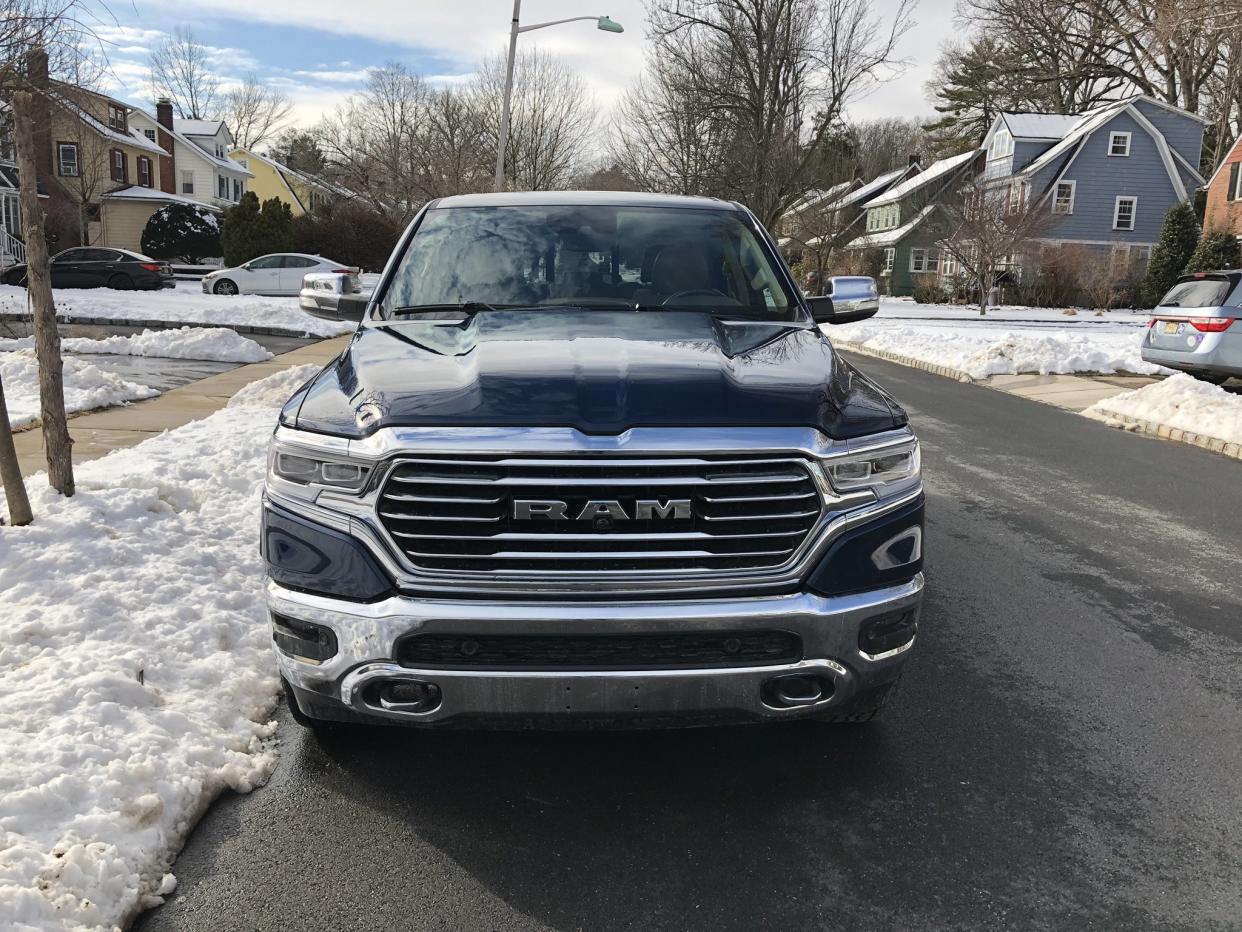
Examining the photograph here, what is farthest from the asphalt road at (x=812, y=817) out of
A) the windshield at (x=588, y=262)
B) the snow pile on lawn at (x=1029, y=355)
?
the snow pile on lawn at (x=1029, y=355)

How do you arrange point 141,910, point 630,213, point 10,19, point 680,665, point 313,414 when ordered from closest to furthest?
point 141,910 → point 680,665 → point 313,414 → point 630,213 → point 10,19

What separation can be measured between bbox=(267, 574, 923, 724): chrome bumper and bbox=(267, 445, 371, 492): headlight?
33 cm

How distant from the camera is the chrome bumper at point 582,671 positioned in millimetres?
2758

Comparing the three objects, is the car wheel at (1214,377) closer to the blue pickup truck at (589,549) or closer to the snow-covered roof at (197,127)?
the blue pickup truck at (589,549)

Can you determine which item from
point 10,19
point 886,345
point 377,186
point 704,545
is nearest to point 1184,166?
point 886,345

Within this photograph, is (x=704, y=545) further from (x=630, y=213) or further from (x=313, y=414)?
(x=630, y=213)

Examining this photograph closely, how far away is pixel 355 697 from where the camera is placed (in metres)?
2.87

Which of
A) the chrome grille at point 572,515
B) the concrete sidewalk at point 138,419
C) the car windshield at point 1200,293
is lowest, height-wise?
the concrete sidewalk at point 138,419

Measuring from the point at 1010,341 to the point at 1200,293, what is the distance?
5012mm

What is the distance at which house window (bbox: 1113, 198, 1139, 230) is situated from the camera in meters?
50.9

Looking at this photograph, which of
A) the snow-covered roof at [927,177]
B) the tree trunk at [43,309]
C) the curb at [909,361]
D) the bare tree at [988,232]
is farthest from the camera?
the snow-covered roof at [927,177]

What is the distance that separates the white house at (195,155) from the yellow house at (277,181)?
447cm

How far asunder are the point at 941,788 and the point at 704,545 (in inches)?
49.6

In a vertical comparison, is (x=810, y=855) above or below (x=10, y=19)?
below
